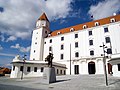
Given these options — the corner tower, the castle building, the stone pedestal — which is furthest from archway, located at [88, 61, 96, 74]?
the corner tower

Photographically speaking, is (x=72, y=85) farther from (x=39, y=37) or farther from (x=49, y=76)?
(x=39, y=37)

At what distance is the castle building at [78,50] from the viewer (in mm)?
33250

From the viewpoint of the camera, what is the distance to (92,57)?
3450cm

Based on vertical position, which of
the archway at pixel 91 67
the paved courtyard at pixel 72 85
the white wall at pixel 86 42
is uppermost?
the white wall at pixel 86 42

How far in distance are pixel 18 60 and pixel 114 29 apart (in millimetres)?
29396

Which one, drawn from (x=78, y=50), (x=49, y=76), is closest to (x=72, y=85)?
(x=49, y=76)

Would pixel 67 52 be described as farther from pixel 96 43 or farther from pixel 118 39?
pixel 118 39

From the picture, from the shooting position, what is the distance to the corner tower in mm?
46188

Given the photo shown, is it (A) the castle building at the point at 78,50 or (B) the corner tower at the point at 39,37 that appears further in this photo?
(B) the corner tower at the point at 39,37

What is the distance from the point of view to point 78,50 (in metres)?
38.8

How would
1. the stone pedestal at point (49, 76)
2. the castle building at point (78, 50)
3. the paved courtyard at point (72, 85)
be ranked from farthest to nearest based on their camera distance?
the castle building at point (78, 50)
the stone pedestal at point (49, 76)
the paved courtyard at point (72, 85)

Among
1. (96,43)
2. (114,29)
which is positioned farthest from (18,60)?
(114,29)

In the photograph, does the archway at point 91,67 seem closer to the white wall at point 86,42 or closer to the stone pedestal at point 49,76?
the white wall at point 86,42

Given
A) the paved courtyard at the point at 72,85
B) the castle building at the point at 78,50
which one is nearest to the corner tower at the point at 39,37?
the castle building at the point at 78,50
